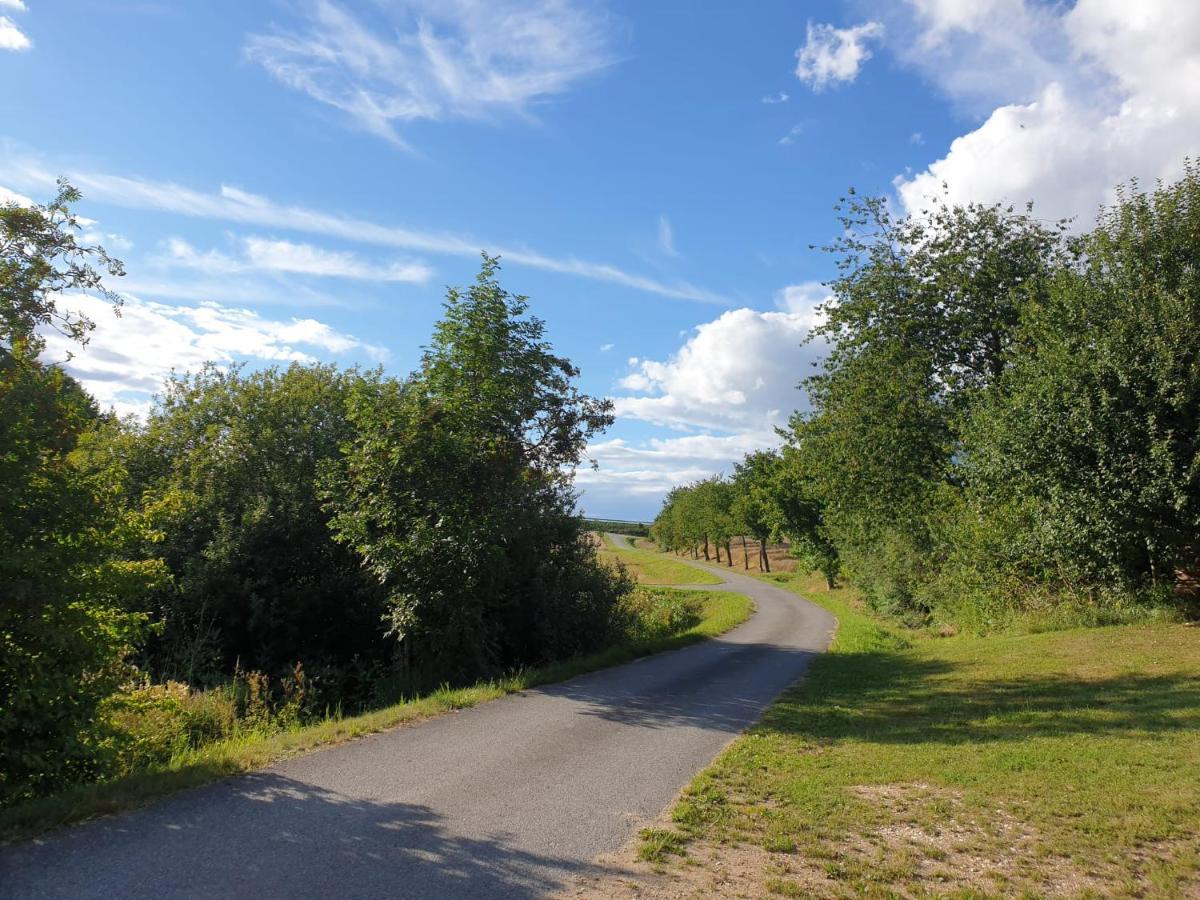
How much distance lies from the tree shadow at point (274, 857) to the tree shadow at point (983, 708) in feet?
18.4

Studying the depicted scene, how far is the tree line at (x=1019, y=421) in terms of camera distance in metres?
16.1

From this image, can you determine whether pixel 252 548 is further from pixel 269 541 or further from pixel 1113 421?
pixel 1113 421

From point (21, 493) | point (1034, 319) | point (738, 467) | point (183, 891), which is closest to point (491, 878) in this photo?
point (183, 891)

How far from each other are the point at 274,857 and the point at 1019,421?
747 inches

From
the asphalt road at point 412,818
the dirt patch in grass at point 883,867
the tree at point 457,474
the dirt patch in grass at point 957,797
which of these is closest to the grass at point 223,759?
the asphalt road at point 412,818

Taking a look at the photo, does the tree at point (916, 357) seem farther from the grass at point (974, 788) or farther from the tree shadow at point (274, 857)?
the tree shadow at point (274, 857)

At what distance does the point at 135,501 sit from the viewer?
18.9 metres

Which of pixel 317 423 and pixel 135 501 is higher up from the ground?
pixel 317 423

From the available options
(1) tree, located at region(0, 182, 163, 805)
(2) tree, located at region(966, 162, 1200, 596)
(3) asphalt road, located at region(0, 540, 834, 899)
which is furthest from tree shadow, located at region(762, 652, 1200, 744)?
(1) tree, located at region(0, 182, 163, 805)

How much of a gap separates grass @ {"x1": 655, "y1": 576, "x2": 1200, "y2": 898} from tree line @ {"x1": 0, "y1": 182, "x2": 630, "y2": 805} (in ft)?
20.0

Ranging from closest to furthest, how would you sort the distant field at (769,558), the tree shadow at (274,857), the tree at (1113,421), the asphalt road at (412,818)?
the tree shadow at (274,857) < the asphalt road at (412,818) < the tree at (1113,421) < the distant field at (769,558)

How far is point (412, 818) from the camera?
5.78 meters

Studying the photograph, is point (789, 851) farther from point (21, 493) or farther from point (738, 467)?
point (738, 467)

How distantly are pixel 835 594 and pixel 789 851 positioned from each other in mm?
45657
